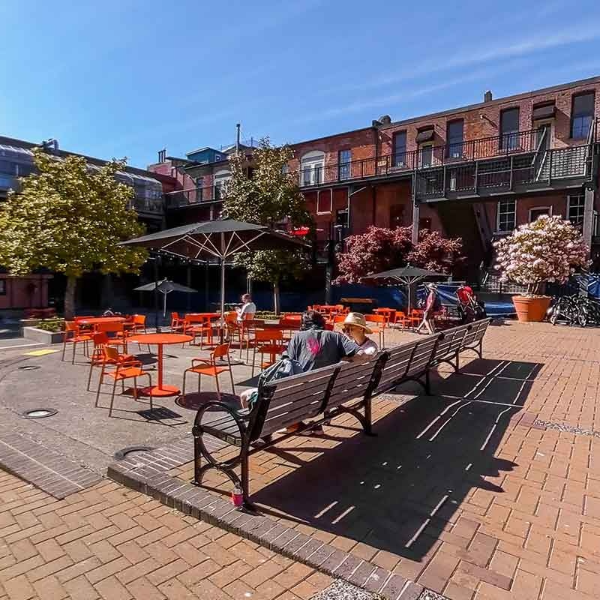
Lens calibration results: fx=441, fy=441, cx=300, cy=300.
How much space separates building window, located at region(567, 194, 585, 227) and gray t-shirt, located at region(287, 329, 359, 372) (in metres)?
21.1

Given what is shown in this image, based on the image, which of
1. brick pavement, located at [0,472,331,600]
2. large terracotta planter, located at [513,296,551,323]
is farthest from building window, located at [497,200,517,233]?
brick pavement, located at [0,472,331,600]

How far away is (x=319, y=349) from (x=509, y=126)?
22.8m

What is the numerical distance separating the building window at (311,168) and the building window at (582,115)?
13.2m

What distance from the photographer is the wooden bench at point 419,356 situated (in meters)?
4.73

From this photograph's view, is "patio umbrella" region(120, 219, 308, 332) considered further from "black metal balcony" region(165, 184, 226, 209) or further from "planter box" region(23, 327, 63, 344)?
"black metal balcony" region(165, 184, 226, 209)

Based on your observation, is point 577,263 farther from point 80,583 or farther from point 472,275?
point 80,583

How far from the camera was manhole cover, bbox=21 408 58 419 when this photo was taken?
5.10m

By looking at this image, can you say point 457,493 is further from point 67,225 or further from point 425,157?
point 425,157

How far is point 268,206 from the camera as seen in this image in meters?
21.4

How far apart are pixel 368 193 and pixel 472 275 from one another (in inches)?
302

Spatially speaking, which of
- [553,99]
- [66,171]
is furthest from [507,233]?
[66,171]

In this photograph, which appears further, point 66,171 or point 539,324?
point 539,324

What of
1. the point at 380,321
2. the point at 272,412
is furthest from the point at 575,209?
the point at 272,412

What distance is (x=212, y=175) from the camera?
3347 cm
